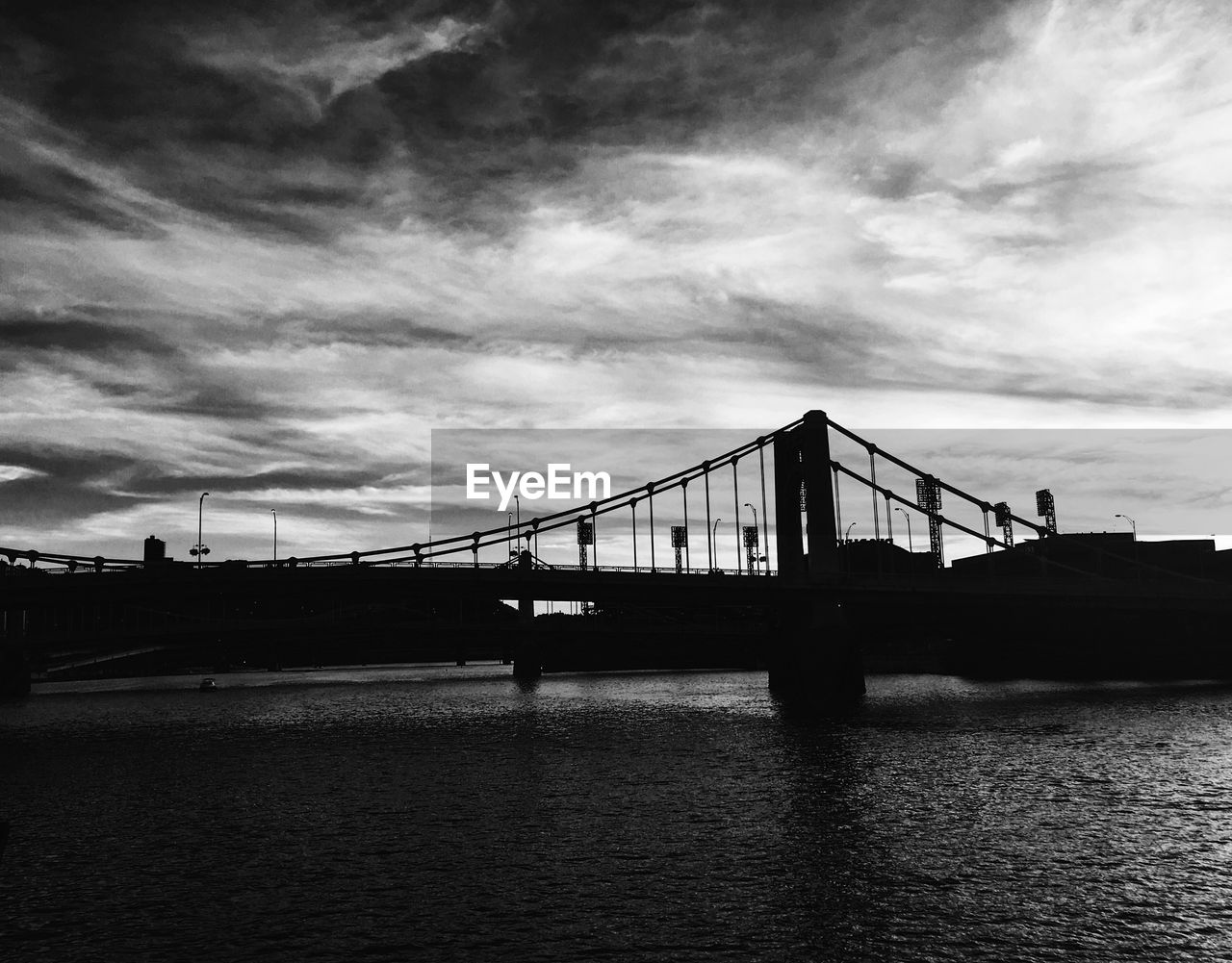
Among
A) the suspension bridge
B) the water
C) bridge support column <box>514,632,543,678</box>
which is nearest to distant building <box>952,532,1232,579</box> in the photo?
the suspension bridge

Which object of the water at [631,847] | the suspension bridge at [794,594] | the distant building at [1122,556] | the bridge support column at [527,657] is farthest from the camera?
the bridge support column at [527,657]

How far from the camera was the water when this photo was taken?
1742cm

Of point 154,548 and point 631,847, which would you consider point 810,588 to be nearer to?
point 631,847

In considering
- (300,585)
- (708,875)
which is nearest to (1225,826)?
(708,875)

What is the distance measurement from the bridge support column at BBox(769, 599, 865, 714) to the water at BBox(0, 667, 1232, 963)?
85.7ft

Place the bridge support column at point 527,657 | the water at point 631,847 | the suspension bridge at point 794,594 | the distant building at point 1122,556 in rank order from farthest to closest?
Result: 1. the bridge support column at point 527,657
2. the distant building at point 1122,556
3. the suspension bridge at point 794,594
4. the water at point 631,847

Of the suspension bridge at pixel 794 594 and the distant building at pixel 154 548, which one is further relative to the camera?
the distant building at pixel 154 548

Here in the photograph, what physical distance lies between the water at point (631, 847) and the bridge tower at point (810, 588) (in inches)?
1066

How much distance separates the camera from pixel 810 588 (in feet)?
267

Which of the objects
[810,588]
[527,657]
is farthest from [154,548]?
[810,588]

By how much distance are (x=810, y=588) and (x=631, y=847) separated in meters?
58.5

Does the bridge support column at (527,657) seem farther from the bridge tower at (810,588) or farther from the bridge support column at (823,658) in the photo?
the bridge support column at (823,658)

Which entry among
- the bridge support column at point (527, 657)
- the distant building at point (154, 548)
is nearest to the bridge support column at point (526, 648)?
the bridge support column at point (527, 657)

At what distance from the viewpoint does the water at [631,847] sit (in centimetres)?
1742
